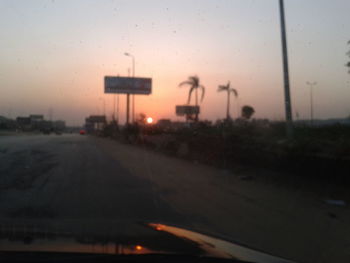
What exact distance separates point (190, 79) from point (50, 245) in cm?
3848

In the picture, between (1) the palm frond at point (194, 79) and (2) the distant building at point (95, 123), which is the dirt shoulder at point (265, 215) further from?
(2) the distant building at point (95, 123)

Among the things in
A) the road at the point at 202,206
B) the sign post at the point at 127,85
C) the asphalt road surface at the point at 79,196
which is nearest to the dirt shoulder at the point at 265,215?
the road at the point at 202,206

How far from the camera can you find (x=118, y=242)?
4215mm

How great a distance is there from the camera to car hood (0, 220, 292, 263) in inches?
148

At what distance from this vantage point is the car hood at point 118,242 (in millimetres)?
3759

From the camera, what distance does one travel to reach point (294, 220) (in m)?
8.50

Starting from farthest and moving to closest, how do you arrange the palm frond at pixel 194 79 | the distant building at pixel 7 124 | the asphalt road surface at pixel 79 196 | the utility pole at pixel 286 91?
1. the distant building at pixel 7 124
2. the palm frond at pixel 194 79
3. the utility pole at pixel 286 91
4. the asphalt road surface at pixel 79 196

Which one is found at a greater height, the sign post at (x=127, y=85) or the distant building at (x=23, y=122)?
the sign post at (x=127, y=85)

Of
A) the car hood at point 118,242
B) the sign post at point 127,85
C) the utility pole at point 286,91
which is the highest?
the sign post at point 127,85

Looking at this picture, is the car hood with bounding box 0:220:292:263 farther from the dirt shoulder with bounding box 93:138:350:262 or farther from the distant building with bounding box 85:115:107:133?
the distant building with bounding box 85:115:107:133

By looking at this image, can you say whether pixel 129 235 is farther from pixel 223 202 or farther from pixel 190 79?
pixel 190 79

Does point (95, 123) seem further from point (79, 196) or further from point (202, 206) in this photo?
point (202, 206)

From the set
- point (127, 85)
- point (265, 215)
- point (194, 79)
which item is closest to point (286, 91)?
point (265, 215)

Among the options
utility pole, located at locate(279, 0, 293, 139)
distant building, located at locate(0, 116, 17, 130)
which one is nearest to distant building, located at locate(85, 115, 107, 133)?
distant building, located at locate(0, 116, 17, 130)
